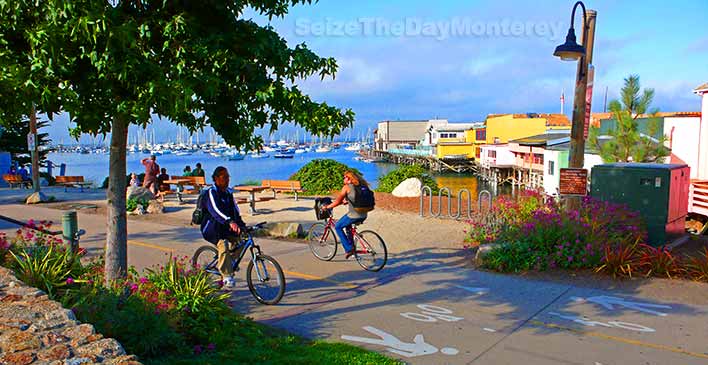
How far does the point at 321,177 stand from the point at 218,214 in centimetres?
1625

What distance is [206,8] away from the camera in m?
5.45

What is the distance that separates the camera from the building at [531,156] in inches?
1911

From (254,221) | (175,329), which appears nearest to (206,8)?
(175,329)

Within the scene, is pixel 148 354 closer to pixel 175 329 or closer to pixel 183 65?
pixel 175 329

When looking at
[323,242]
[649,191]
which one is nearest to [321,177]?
[323,242]

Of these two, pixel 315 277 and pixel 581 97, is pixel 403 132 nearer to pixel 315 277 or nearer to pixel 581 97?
pixel 581 97

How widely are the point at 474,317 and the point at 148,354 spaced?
145 inches

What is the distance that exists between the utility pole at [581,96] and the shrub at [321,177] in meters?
13.0

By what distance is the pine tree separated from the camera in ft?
60.7

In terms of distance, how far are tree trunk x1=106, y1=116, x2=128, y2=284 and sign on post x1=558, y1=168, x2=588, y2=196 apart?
7059mm

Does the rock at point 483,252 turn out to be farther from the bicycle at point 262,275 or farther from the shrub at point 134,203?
the shrub at point 134,203

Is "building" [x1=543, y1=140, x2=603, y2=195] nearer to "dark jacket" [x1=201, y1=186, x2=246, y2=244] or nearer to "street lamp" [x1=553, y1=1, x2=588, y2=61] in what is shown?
"street lamp" [x1=553, y1=1, x2=588, y2=61]

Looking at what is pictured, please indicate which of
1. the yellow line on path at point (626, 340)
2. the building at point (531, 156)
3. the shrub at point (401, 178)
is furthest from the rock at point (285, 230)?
the building at point (531, 156)

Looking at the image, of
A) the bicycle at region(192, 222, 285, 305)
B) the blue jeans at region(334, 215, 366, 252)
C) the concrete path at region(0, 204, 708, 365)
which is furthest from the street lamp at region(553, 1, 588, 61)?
the bicycle at region(192, 222, 285, 305)
